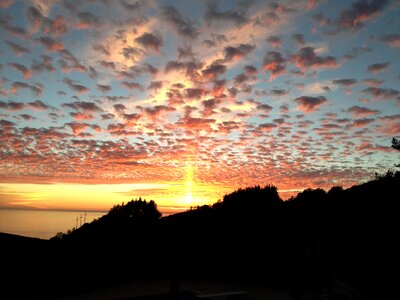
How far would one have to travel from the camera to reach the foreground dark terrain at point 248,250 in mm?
16625

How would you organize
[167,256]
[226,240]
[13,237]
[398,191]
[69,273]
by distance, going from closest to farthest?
[13,237] → [69,273] → [398,191] → [167,256] → [226,240]

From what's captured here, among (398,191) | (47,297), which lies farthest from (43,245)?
(398,191)

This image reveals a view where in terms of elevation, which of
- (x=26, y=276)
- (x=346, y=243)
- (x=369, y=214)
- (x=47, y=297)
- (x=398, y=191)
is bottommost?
(x=47, y=297)

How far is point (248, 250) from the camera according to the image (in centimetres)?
2672

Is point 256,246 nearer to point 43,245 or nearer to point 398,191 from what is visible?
point 398,191

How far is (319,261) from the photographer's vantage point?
65.0 feet

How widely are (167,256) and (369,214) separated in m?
14.7

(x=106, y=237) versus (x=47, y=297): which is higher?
(x=106, y=237)

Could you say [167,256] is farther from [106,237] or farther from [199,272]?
[106,237]

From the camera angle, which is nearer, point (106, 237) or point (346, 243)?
point (346, 243)

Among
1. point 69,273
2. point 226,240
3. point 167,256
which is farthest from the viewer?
point 226,240

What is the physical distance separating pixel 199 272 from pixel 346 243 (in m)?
11.3

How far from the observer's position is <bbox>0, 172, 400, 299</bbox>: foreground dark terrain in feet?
54.5

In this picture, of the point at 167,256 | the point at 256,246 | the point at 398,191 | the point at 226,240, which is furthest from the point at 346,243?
the point at 167,256
